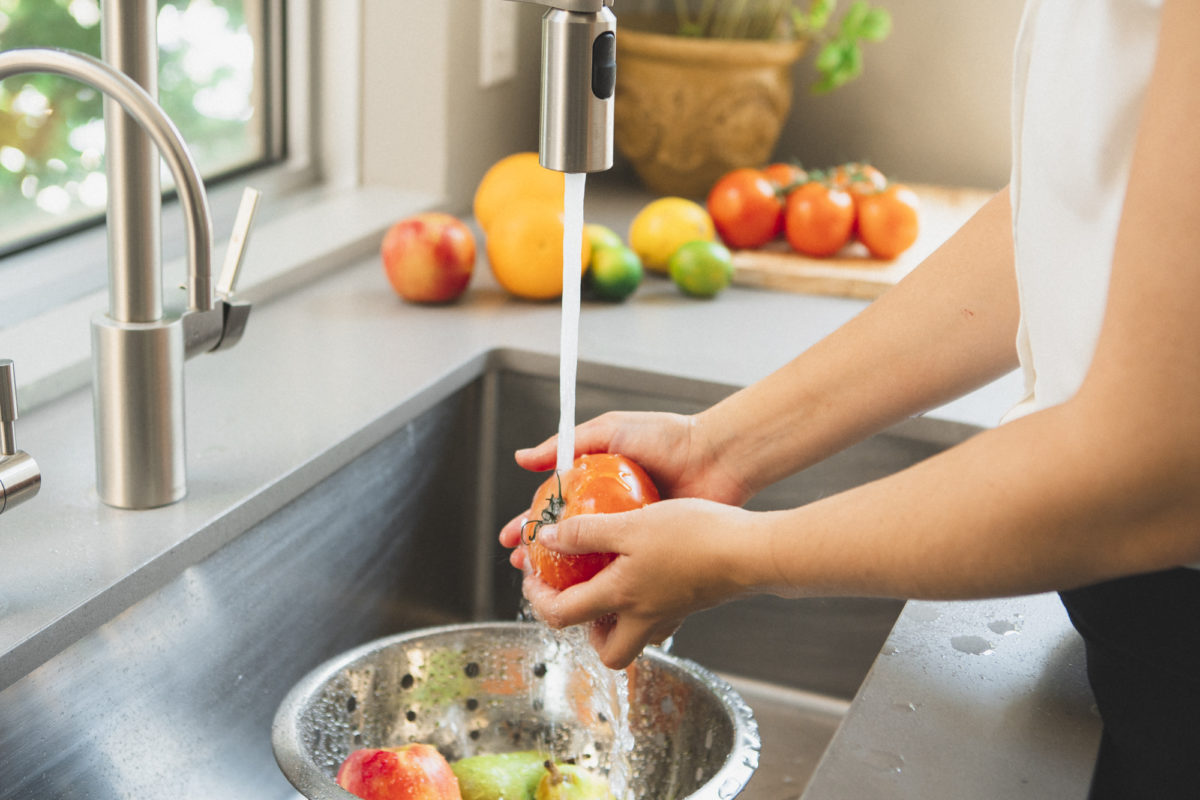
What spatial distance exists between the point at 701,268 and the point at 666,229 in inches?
3.0

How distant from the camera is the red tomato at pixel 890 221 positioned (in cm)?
143

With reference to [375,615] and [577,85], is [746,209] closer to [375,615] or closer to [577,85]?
[375,615]

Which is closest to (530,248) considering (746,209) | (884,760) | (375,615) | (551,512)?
(746,209)

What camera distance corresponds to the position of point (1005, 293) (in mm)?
776

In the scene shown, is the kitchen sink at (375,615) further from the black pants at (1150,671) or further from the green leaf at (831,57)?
the green leaf at (831,57)

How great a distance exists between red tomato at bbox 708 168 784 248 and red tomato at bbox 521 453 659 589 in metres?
0.67

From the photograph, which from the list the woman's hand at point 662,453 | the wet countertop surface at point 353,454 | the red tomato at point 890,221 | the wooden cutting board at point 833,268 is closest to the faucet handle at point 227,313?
the wet countertop surface at point 353,454

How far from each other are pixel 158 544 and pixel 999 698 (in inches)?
20.4

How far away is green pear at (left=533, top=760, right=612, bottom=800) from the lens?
2.82 ft

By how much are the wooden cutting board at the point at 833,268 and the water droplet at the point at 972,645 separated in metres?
0.64

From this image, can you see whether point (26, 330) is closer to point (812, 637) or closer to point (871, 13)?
point (812, 637)

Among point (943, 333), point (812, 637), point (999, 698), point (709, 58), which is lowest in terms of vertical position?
point (812, 637)

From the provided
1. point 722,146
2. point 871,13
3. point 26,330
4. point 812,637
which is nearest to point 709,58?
point 722,146

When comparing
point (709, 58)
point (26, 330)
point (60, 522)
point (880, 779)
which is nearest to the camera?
point (880, 779)
